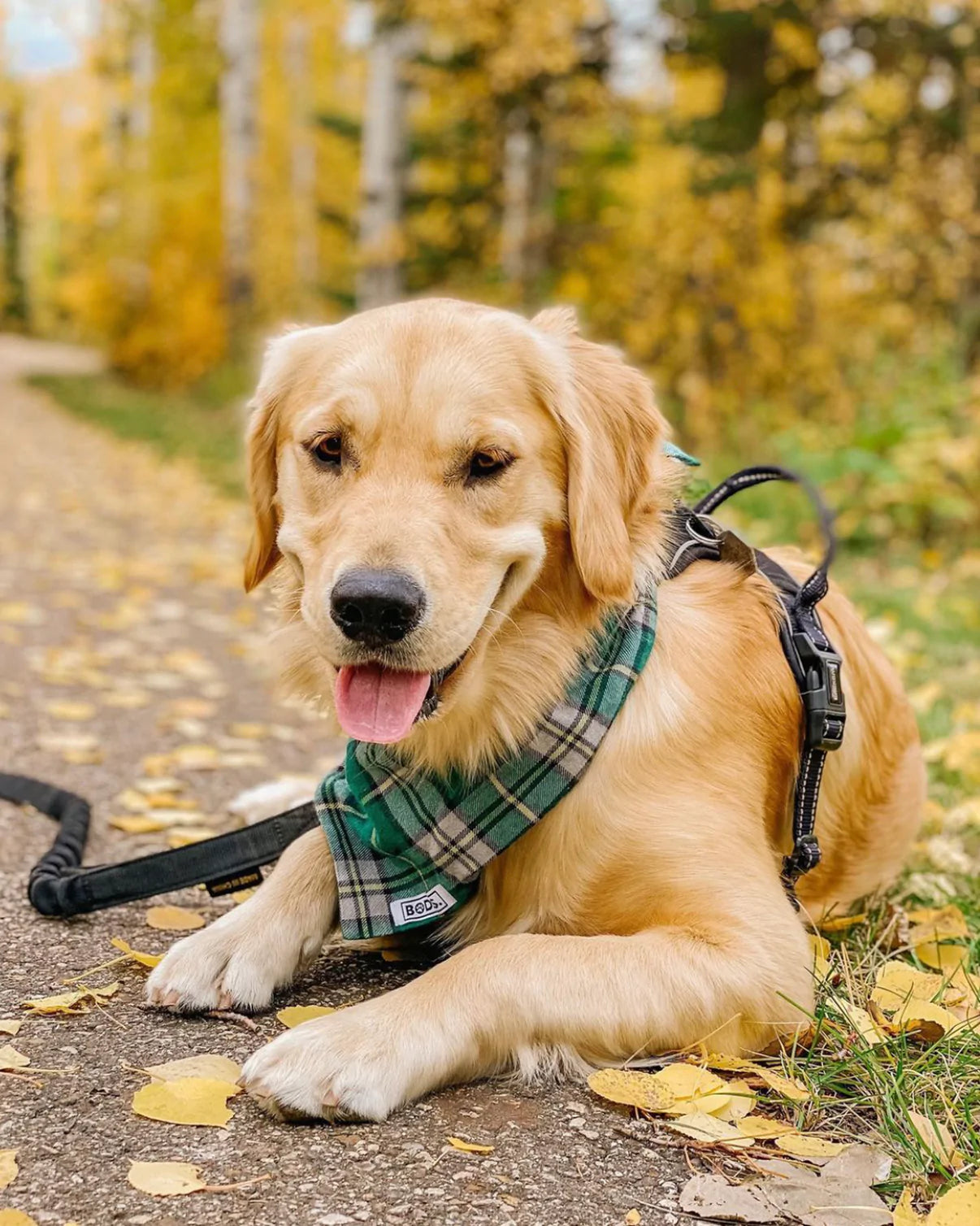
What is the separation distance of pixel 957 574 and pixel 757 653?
522 centimetres

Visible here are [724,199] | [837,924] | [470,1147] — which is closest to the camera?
[470,1147]

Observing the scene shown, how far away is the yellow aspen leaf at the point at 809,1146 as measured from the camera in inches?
80.1

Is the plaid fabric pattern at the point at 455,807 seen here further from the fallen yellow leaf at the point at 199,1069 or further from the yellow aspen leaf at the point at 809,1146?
the yellow aspen leaf at the point at 809,1146

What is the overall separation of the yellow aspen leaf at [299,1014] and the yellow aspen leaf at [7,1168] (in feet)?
1.88

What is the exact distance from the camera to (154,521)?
10.4 metres

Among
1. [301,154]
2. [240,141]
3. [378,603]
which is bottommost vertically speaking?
[378,603]

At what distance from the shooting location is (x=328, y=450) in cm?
254

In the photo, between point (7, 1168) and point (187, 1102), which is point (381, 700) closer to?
point (187, 1102)

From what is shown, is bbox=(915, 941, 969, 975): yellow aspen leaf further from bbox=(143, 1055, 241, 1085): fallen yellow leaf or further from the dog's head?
bbox=(143, 1055, 241, 1085): fallen yellow leaf

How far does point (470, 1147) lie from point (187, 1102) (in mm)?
460


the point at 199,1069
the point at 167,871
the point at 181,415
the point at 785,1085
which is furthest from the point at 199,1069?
the point at 181,415

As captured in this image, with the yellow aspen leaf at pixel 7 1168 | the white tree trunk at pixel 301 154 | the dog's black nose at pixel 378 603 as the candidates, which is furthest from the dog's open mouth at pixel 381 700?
the white tree trunk at pixel 301 154

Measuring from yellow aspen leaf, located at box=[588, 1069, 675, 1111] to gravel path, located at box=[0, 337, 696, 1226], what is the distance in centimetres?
4

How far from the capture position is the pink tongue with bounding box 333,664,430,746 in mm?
2346
